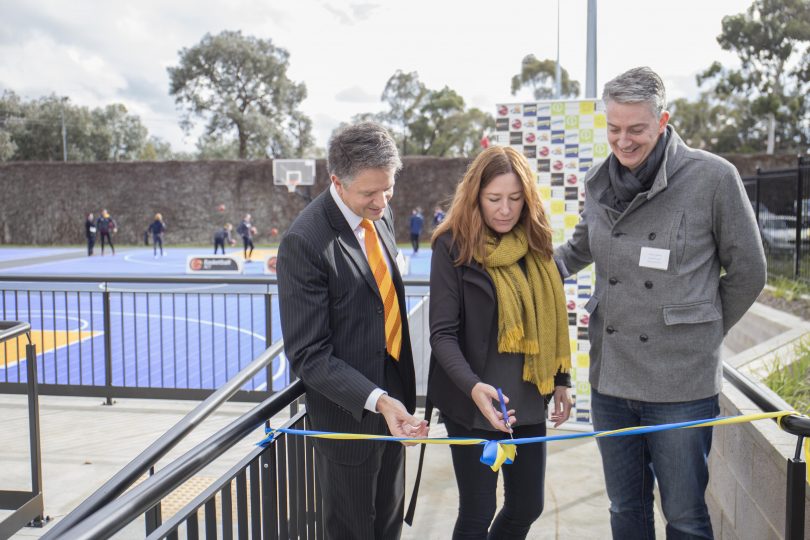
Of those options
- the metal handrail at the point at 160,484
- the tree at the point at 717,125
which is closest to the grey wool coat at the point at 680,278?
the metal handrail at the point at 160,484

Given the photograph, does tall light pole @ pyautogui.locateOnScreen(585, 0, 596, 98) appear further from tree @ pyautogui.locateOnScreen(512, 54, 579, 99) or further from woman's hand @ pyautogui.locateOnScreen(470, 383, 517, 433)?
tree @ pyautogui.locateOnScreen(512, 54, 579, 99)

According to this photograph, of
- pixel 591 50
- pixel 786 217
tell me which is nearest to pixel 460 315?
pixel 591 50

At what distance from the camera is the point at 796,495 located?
5.81 ft

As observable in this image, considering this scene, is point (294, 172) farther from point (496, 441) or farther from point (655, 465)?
point (496, 441)

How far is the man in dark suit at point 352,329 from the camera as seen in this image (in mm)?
1861

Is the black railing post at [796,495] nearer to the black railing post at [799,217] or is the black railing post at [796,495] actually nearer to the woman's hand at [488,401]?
the woman's hand at [488,401]

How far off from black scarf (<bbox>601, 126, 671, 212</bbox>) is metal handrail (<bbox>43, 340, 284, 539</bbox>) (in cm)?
139

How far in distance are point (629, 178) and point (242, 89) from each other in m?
54.8

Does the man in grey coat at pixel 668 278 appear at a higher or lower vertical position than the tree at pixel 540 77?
lower

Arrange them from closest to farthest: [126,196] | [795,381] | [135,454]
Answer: [795,381], [135,454], [126,196]

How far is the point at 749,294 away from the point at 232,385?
1655 millimetres

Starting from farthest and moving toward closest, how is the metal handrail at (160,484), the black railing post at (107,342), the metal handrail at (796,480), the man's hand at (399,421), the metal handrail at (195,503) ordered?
the black railing post at (107,342) → the man's hand at (399,421) → the metal handrail at (796,480) → the metal handrail at (195,503) → the metal handrail at (160,484)

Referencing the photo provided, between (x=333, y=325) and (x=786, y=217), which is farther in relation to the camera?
(x=786, y=217)

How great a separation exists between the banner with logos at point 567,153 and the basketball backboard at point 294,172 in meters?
27.2
